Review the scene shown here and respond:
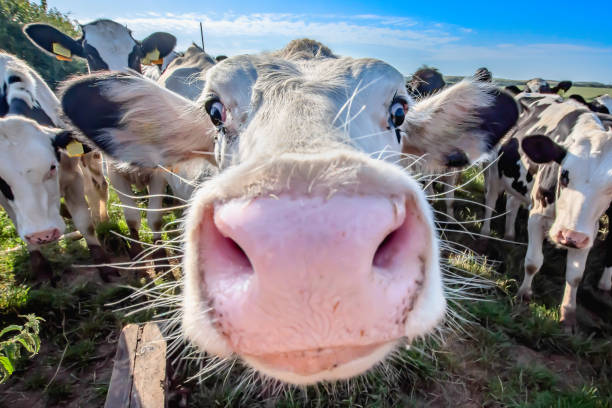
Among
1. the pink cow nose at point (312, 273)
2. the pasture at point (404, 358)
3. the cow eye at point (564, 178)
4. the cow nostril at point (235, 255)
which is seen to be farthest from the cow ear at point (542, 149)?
the cow nostril at point (235, 255)

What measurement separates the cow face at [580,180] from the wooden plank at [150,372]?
366 centimetres

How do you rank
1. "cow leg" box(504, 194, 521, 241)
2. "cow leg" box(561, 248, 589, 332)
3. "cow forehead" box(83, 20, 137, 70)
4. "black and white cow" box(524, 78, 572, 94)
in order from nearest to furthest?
1. "cow leg" box(561, 248, 589, 332)
2. "cow leg" box(504, 194, 521, 241)
3. "cow forehead" box(83, 20, 137, 70)
4. "black and white cow" box(524, 78, 572, 94)

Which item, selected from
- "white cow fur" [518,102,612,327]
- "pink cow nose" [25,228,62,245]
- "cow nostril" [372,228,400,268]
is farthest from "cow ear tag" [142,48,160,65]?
"cow nostril" [372,228,400,268]

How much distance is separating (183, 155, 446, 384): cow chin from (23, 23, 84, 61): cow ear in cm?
715

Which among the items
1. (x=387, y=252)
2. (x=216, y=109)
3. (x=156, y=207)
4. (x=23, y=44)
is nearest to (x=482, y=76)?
(x=216, y=109)

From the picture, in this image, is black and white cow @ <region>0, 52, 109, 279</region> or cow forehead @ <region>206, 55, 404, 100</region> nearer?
cow forehead @ <region>206, 55, 404, 100</region>

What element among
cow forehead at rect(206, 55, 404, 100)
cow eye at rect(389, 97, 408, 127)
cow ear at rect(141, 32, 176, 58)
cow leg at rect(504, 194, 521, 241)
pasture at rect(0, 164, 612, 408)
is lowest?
pasture at rect(0, 164, 612, 408)

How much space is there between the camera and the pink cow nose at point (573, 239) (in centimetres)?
330

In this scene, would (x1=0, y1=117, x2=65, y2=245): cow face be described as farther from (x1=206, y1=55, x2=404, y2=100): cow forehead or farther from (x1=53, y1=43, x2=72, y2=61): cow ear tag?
(x1=53, y1=43, x2=72, y2=61): cow ear tag

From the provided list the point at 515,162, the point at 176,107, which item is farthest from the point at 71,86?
the point at 515,162

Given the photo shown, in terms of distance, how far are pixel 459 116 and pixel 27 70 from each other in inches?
239

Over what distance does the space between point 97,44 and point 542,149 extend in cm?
724

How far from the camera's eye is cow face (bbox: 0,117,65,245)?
339 cm

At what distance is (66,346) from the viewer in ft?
10.3
